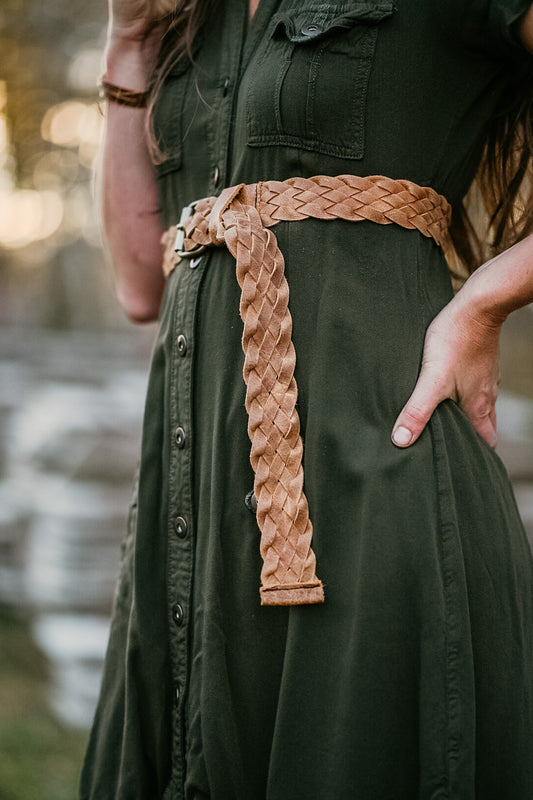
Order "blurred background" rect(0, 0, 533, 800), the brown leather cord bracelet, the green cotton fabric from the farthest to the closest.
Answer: "blurred background" rect(0, 0, 533, 800) → the brown leather cord bracelet → the green cotton fabric

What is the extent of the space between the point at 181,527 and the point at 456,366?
1.48 feet

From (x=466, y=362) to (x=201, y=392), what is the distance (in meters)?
0.37

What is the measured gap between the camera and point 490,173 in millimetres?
1323

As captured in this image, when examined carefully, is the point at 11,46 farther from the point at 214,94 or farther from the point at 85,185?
Answer: the point at 214,94

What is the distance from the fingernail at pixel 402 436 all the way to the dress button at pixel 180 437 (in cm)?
32

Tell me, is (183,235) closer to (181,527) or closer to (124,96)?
(124,96)

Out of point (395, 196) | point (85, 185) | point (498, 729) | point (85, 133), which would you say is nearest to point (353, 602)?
point (498, 729)

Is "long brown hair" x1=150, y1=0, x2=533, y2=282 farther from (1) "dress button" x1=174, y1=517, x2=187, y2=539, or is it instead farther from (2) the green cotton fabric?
(1) "dress button" x1=174, y1=517, x2=187, y2=539

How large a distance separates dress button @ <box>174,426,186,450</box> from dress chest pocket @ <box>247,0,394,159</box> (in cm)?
43

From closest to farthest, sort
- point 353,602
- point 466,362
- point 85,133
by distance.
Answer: point 353,602 → point 466,362 → point 85,133

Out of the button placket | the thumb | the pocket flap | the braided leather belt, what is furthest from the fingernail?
the pocket flap

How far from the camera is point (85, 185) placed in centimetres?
805

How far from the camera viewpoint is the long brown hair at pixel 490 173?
125 cm

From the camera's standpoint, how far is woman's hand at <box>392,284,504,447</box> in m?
1.08
